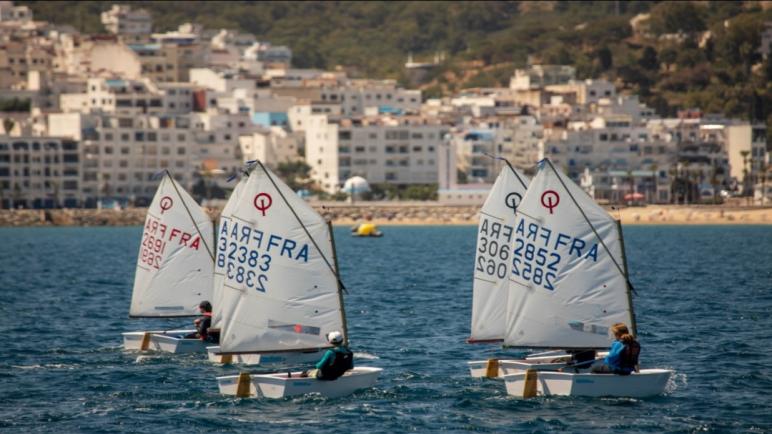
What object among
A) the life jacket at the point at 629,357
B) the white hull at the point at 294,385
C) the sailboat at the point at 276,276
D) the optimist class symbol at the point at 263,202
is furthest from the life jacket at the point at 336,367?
the life jacket at the point at 629,357

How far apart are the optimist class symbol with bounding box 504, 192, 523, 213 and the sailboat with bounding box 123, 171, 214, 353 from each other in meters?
11.1

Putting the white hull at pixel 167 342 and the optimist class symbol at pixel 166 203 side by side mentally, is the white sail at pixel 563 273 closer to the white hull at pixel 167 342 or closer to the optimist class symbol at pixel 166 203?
the white hull at pixel 167 342

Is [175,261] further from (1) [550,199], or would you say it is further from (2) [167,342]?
(1) [550,199]

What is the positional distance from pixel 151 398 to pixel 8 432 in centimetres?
502

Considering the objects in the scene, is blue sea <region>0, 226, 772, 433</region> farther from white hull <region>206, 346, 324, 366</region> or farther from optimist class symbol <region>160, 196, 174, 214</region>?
optimist class symbol <region>160, 196, 174, 214</region>

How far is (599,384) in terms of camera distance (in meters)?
39.5

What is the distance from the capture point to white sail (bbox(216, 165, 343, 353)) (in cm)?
4206

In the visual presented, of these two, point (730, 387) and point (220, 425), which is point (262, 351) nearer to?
point (220, 425)

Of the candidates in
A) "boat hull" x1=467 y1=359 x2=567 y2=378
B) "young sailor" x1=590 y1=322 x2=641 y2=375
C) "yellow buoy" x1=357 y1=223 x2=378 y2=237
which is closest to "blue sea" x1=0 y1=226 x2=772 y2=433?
"boat hull" x1=467 y1=359 x2=567 y2=378

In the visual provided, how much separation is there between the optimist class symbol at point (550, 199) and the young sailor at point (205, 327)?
11681mm

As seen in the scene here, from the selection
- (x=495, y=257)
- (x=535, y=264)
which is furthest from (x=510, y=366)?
(x=495, y=257)

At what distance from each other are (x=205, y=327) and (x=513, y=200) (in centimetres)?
990

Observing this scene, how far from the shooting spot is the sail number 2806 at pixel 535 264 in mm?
41906

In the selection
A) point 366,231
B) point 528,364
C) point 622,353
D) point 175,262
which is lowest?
point 366,231
